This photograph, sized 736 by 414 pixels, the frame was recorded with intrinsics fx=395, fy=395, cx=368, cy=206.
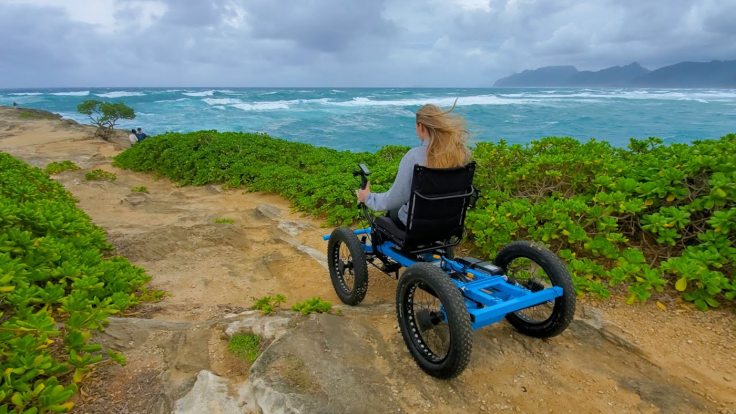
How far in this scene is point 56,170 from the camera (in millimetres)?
10312

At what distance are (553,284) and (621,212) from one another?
6.20ft

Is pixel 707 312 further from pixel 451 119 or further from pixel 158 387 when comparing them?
pixel 158 387

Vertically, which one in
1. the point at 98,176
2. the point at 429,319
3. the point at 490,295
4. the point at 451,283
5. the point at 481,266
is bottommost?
the point at 98,176

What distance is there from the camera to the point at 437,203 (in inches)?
110

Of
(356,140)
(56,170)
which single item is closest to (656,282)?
(56,170)

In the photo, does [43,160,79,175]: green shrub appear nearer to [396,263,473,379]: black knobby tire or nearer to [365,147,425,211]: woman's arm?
[365,147,425,211]: woman's arm

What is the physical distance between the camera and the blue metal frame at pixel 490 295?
2293mm

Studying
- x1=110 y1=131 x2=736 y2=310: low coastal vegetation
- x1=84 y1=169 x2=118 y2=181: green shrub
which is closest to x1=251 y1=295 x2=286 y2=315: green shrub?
x1=110 y1=131 x2=736 y2=310: low coastal vegetation

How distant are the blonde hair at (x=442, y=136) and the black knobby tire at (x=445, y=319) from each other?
2.58 ft

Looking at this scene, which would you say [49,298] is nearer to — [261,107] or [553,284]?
[553,284]

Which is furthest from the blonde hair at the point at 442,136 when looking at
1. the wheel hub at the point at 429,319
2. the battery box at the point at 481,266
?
the wheel hub at the point at 429,319

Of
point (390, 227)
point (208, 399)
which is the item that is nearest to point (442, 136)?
point (390, 227)

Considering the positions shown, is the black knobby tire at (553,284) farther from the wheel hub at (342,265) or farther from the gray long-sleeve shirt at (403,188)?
the wheel hub at (342,265)

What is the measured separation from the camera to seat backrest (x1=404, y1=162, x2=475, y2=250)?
2.66m
